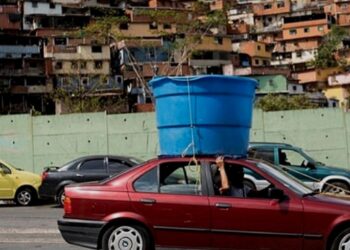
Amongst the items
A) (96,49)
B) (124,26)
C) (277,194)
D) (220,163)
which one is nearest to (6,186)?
(220,163)

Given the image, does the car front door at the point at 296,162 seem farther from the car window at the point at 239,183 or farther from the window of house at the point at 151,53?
the window of house at the point at 151,53

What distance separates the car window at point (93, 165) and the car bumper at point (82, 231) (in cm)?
869

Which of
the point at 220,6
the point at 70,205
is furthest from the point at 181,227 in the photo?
the point at 220,6

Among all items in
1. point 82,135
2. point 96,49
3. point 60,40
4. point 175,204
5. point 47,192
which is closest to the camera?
point 175,204

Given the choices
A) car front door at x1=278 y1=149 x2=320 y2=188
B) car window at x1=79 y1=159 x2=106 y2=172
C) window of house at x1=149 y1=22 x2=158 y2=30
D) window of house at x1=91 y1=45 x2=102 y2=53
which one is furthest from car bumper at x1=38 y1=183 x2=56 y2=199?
window of house at x1=149 y1=22 x2=158 y2=30

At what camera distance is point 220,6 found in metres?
108

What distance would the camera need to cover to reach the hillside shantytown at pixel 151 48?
227 ft

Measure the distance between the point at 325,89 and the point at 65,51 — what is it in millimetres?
31748

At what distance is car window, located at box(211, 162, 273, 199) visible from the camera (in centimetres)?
805

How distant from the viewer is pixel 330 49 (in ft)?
288

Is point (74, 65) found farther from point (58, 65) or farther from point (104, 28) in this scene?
point (104, 28)

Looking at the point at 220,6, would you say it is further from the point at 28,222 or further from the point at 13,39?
the point at 28,222

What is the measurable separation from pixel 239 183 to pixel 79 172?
9.31m

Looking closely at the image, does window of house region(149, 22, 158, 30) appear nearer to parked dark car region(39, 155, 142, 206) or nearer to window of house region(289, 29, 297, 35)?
window of house region(289, 29, 297, 35)
